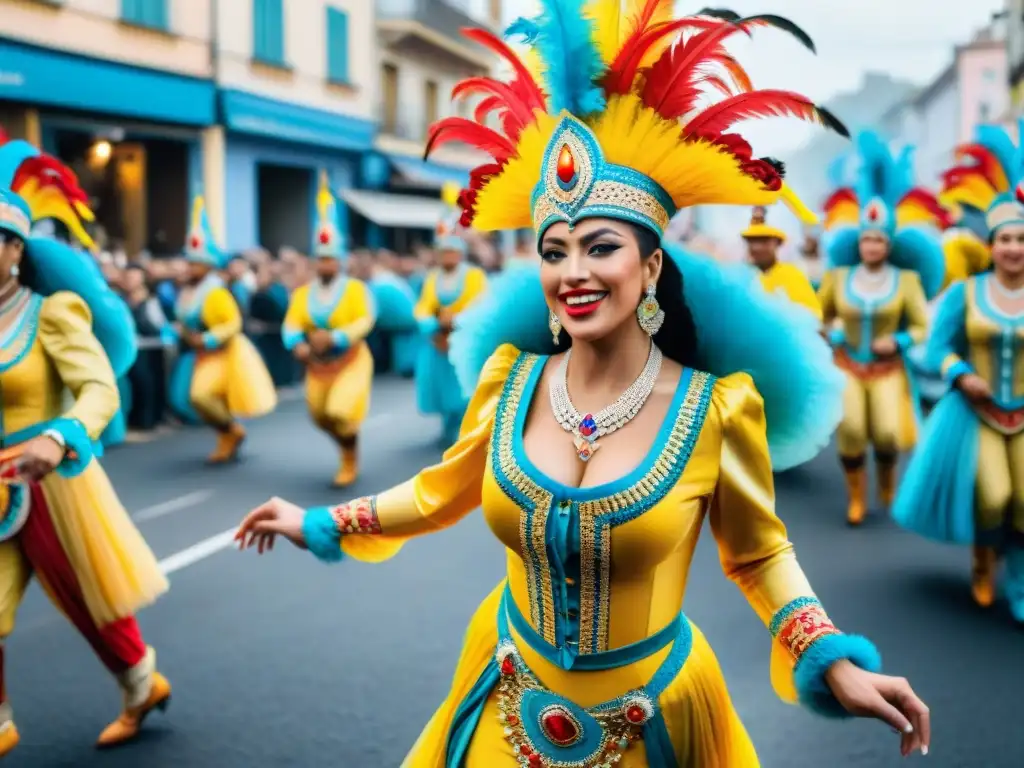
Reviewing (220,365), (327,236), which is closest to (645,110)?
(327,236)

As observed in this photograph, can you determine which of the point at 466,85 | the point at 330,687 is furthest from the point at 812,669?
the point at 330,687

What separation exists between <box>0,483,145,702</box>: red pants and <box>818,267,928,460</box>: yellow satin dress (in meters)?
5.13

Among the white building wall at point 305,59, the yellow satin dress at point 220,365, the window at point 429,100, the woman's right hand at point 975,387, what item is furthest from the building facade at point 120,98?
the woman's right hand at point 975,387

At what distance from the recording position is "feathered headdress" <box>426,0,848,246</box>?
2391 millimetres

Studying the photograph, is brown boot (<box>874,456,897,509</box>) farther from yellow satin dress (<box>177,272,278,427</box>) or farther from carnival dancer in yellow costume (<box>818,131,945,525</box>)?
yellow satin dress (<box>177,272,278,427</box>)

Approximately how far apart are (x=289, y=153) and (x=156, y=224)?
458 cm

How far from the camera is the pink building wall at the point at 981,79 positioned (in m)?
55.6

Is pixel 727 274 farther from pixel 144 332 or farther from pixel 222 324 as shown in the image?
pixel 144 332

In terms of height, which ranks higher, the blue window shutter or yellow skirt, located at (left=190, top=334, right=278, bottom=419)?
the blue window shutter

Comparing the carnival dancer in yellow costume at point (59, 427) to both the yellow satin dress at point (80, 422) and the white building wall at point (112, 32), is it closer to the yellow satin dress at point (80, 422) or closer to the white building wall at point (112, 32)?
the yellow satin dress at point (80, 422)

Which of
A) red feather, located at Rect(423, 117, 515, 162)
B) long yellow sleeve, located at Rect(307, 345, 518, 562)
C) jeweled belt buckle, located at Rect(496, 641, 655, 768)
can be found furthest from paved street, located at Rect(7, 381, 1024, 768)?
red feather, located at Rect(423, 117, 515, 162)

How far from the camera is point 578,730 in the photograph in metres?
2.41

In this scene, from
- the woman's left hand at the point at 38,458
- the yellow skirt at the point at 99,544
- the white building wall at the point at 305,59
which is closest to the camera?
the woman's left hand at the point at 38,458

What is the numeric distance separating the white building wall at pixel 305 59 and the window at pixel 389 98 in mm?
946
